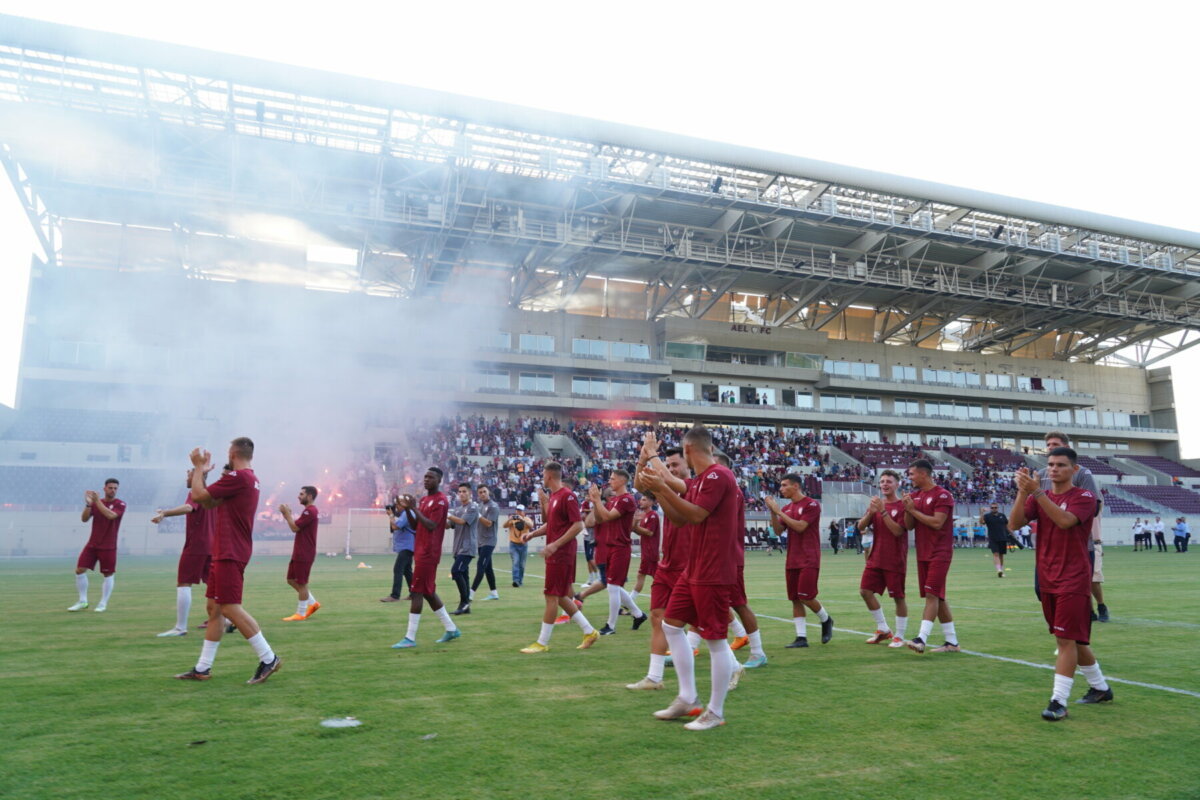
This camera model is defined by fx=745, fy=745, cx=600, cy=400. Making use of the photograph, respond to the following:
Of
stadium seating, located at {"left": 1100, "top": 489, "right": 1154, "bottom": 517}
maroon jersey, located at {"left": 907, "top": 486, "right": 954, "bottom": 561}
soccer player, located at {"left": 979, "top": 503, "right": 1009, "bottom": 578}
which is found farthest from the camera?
stadium seating, located at {"left": 1100, "top": 489, "right": 1154, "bottom": 517}

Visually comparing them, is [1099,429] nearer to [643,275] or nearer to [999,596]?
[643,275]

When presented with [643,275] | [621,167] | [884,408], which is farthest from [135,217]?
[884,408]

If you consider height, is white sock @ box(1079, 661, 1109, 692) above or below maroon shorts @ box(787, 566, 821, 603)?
below

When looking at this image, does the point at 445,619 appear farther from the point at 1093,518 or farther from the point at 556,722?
the point at 1093,518

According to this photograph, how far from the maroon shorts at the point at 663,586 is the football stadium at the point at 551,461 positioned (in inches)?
2.2

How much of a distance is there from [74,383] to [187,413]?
23.3ft

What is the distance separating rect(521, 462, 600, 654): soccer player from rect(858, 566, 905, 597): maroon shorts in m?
3.02

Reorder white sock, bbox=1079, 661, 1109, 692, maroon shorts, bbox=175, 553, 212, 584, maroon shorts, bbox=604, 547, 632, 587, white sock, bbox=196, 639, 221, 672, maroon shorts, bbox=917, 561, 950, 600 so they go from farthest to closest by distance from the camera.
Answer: maroon shorts, bbox=604, 547, 632, 587 < maroon shorts, bbox=175, 553, 212, 584 < maroon shorts, bbox=917, 561, 950, 600 < white sock, bbox=196, 639, 221, 672 < white sock, bbox=1079, 661, 1109, 692

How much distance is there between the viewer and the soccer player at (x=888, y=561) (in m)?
7.95

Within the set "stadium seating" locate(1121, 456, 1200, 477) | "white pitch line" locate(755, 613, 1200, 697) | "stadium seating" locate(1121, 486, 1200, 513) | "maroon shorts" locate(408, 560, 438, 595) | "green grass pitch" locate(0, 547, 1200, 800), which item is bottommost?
"white pitch line" locate(755, 613, 1200, 697)

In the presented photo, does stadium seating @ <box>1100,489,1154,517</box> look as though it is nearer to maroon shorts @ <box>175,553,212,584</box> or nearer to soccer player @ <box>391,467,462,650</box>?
soccer player @ <box>391,467,462,650</box>

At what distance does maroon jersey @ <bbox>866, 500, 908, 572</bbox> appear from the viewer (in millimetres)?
7965

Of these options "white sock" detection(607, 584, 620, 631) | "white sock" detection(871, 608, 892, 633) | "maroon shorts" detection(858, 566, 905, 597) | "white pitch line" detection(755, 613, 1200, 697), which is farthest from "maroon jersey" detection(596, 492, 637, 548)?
"white pitch line" detection(755, 613, 1200, 697)

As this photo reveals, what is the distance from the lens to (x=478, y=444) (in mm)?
36594
